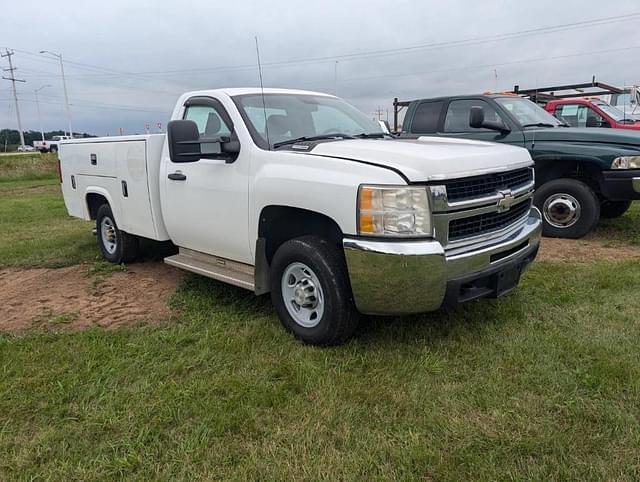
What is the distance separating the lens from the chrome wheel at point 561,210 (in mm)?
6578

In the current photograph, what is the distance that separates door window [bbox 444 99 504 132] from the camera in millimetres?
7156

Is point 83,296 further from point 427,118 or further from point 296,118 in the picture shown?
point 427,118

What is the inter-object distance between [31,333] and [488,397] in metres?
3.39

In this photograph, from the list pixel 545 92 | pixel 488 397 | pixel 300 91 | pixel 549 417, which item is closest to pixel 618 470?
pixel 549 417

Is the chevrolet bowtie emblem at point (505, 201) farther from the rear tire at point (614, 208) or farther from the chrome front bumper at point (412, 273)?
the rear tire at point (614, 208)

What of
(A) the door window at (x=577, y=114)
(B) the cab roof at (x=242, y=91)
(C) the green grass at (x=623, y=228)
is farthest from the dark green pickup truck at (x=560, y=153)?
(A) the door window at (x=577, y=114)

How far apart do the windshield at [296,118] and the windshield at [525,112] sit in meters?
3.14

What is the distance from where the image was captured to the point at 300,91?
4.80 metres

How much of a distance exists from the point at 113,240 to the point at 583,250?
5.59 metres

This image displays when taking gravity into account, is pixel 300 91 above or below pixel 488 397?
above

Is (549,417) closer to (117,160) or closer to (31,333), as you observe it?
(31,333)

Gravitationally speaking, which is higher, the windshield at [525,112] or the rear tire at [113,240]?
the windshield at [525,112]

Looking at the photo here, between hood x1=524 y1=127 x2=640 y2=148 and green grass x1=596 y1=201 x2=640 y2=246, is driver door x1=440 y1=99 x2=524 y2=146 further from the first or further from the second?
green grass x1=596 y1=201 x2=640 y2=246

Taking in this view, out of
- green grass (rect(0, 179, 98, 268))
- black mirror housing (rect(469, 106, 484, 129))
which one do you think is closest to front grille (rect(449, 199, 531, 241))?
black mirror housing (rect(469, 106, 484, 129))
